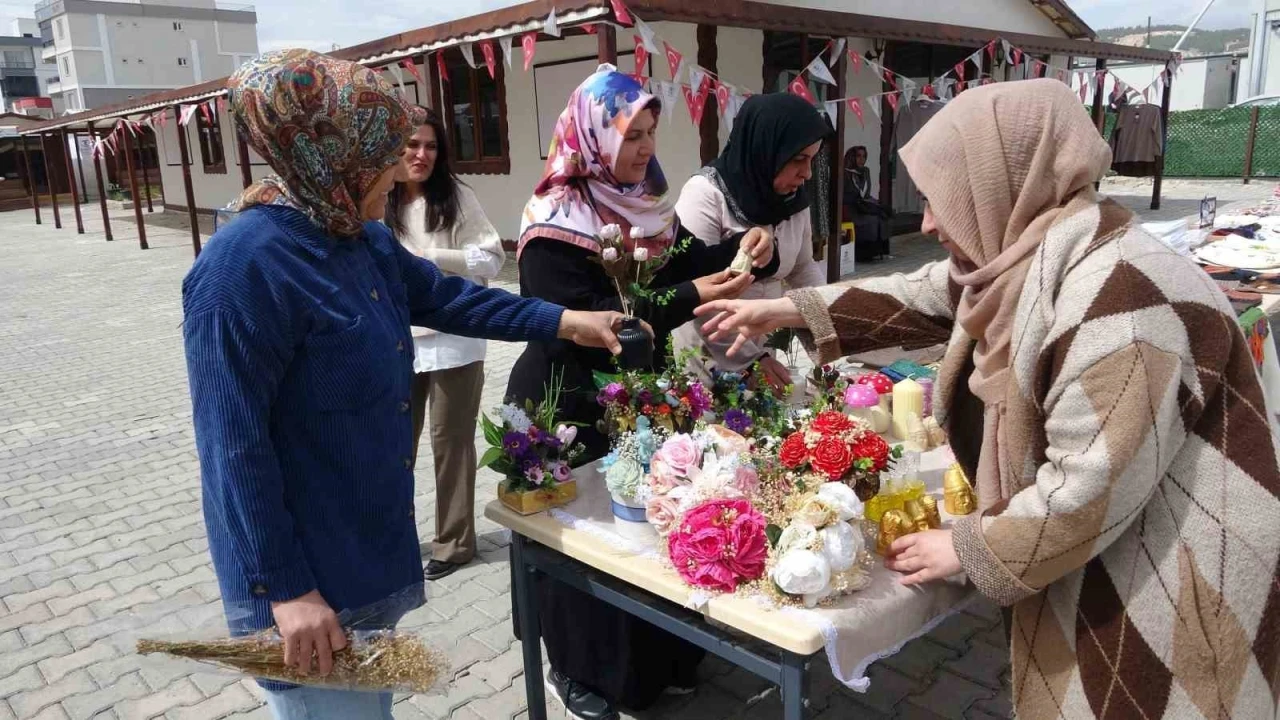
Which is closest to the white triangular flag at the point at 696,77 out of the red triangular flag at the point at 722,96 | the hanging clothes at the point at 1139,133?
the red triangular flag at the point at 722,96

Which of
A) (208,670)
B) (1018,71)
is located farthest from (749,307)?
(1018,71)

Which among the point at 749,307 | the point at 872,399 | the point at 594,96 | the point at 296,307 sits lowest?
the point at 872,399

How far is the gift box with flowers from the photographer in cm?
209

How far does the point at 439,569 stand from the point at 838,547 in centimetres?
242

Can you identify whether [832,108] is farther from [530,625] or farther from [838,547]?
[838,547]

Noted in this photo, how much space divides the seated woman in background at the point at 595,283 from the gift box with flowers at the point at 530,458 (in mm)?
184

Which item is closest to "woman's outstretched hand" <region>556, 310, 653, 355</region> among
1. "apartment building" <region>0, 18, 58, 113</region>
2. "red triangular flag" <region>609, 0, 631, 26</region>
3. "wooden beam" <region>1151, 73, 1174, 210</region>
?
"red triangular flag" <region>609, 0, 631, 26</region>

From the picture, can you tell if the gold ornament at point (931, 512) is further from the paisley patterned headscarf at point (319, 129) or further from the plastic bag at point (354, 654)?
the paisley patterned headscarf at point (319, 129)

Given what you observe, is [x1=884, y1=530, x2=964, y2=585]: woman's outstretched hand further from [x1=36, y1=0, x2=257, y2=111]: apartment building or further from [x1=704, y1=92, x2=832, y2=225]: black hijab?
[x1=36, y1=0, x2=257, y2=111]: apartment building

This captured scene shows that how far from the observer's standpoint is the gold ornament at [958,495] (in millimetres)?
1960

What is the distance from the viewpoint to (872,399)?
8.23 feet

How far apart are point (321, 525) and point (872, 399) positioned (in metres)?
1.59

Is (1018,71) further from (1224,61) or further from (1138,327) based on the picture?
(1224,61)

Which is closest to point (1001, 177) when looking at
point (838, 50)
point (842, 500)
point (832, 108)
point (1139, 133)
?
point (842, 500)
